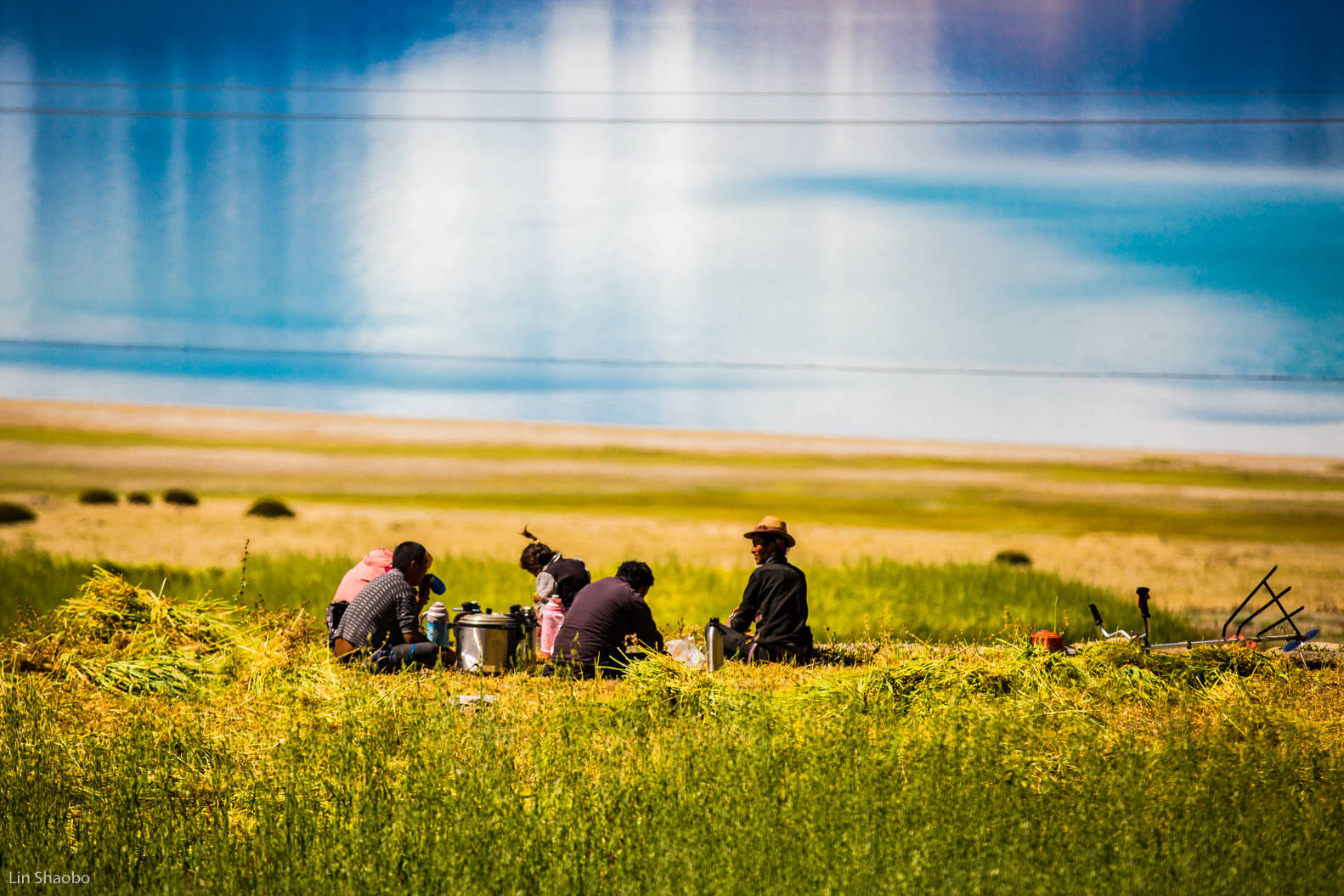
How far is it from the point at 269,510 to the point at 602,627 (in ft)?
72.4

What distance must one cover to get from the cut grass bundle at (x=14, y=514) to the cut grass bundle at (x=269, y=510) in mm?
5050

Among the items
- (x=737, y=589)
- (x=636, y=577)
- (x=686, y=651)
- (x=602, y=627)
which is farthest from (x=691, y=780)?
(x=737, y=589)

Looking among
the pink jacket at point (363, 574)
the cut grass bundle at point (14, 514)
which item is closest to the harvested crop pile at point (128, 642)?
the pink jacket at point (363, 574)

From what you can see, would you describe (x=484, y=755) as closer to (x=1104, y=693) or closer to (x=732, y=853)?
(x=732, y=853)

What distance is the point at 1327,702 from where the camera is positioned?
25.2ft

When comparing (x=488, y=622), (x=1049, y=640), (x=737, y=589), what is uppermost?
(x=488, y=622)

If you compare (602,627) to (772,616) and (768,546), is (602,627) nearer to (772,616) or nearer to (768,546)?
(772,616)

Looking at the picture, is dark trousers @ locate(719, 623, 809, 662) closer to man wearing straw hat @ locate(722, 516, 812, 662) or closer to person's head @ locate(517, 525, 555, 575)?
man wearing straw hat @ locate(722, 516, 812, 662)

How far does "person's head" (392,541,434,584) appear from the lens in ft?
28.6

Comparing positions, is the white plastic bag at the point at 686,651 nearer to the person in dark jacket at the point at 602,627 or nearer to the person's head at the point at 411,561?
the person in dark jacket at the point at 602,627

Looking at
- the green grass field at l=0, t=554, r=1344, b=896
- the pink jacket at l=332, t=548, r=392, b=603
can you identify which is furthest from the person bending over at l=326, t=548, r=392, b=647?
the green grass field at l=0, t=554, r=1344, b=896

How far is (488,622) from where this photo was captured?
8922 millimetres

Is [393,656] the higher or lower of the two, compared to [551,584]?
lower

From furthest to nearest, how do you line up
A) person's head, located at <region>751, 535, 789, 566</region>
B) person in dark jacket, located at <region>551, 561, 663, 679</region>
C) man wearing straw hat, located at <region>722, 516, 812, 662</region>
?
person's head, located at <region>751, 535, 789, 566</region> → man wearing straw hat, located at <region>722, 516, 812, 662</region> → person in dark jacket, located at <region>551, 561, 663, 679</region>
